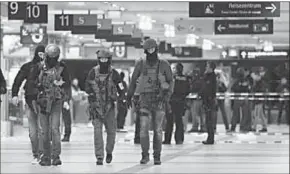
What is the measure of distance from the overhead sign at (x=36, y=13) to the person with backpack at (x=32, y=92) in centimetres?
559

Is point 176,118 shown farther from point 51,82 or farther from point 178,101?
point 51,82

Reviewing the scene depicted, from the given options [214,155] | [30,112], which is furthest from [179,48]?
[30,112]

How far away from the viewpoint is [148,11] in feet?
89.3

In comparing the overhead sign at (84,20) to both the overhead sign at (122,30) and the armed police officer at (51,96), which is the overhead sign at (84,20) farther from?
the armed police officer at (51,96)

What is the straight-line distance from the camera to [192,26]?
25016mm

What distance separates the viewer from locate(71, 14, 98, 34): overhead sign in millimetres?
20594

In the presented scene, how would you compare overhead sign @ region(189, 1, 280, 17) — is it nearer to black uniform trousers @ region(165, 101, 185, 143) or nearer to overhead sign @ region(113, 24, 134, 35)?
black uniform trousers @ region(165, 101, 185, 143)

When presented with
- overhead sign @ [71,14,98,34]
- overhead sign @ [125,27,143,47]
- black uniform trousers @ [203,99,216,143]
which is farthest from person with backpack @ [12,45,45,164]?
overhead sign @ [125,27,143,47]

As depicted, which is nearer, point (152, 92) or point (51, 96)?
point (51, 96)

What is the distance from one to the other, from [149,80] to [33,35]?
11.9 m

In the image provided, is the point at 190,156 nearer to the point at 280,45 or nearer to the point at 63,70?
the point at 63,70

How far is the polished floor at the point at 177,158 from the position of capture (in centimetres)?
1155

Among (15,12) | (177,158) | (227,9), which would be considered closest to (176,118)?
(227,9)

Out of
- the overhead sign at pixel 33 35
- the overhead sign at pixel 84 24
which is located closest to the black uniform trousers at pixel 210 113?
the overhead sign at pixel 84 24
